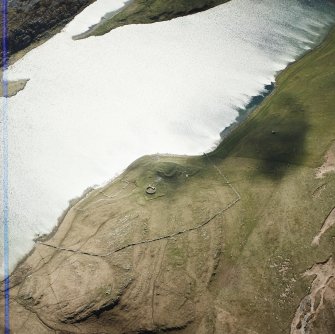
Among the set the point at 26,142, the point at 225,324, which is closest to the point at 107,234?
the point at 225,324

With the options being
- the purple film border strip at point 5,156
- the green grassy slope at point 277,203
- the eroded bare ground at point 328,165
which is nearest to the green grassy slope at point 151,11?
the purple film border strip at point 5,156

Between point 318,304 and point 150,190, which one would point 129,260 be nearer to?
point 150,190

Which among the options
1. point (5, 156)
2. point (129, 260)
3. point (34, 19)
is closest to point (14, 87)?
point (5, 156)

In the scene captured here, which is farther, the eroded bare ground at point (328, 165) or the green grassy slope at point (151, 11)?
→ the green grassy slope at point (151, 11)

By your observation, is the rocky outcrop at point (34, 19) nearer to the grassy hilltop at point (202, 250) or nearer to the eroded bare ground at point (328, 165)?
the grassy hilltop at point (202, 250)

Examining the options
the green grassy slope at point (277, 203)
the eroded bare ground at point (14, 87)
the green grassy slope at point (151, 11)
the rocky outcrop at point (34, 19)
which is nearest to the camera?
the green grassy slope at point (277, 203)

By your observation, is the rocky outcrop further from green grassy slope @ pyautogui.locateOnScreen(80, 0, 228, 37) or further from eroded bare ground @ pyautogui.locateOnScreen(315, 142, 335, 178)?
eroded bare ground @ pyautogui.locateOnScreen(315, 142, 335, 178)
